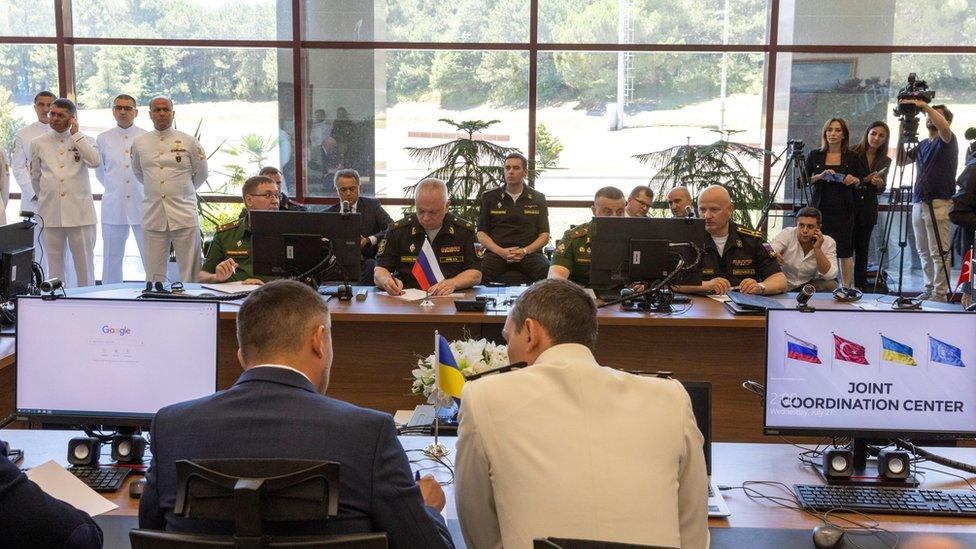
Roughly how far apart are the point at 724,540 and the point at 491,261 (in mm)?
4399

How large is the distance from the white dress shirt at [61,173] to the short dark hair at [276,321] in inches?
227

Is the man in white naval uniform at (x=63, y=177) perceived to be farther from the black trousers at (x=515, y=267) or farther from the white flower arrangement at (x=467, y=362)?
the white flower arrangement at (x=467, y=362)

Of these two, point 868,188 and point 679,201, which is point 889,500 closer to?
point 679,201

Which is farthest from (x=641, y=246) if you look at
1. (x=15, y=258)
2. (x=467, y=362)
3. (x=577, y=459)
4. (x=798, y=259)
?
(x=577, y=459)

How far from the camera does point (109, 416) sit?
2.45 metres

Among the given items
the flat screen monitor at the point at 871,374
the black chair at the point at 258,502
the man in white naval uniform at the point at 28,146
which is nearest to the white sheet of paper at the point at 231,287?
the flat screen monitor at the point at 871,374

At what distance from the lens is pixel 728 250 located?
16.5ft

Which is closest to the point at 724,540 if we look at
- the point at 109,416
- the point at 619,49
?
the point at 109,416

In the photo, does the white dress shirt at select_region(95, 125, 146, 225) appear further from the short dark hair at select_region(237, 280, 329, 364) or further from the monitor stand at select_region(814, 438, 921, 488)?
the monitor stand at select_region(814, 438, 921, 488)

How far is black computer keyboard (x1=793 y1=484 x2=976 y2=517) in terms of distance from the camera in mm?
2238

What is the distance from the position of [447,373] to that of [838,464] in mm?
1030

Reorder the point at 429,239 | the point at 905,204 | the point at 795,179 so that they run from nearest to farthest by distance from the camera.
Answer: the point at 429,239 → the point at 795,179 → the point at 905,204

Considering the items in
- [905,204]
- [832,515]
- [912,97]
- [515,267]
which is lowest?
[832,515]

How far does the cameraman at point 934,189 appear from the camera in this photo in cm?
715
